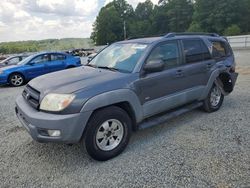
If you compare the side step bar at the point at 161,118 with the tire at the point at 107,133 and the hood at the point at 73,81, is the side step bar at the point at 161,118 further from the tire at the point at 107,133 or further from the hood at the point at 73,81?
the hood at the point at 73,81

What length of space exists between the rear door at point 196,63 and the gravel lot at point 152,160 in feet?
2.69

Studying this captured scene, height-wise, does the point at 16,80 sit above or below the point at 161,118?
above

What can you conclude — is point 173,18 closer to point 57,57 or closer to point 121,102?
point 57,57

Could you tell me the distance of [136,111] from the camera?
379 cm

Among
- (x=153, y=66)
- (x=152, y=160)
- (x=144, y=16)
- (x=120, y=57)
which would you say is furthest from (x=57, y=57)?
(x=144, y=16)

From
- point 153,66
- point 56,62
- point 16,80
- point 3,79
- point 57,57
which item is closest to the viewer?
point 153,66

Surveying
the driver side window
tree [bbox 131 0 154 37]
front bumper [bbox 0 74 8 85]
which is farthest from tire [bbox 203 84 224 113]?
tree [bbox 131 0 154 37]

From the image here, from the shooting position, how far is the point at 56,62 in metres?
11.5

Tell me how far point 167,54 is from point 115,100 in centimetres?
150

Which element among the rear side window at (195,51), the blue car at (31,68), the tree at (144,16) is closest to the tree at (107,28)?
the tree at (144,16)

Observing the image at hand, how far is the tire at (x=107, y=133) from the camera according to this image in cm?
335

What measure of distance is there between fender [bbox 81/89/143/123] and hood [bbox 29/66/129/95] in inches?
7.8

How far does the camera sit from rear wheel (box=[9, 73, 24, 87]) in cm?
1050

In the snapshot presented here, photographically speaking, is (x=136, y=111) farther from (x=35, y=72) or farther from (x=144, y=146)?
(x=35, y=72)
